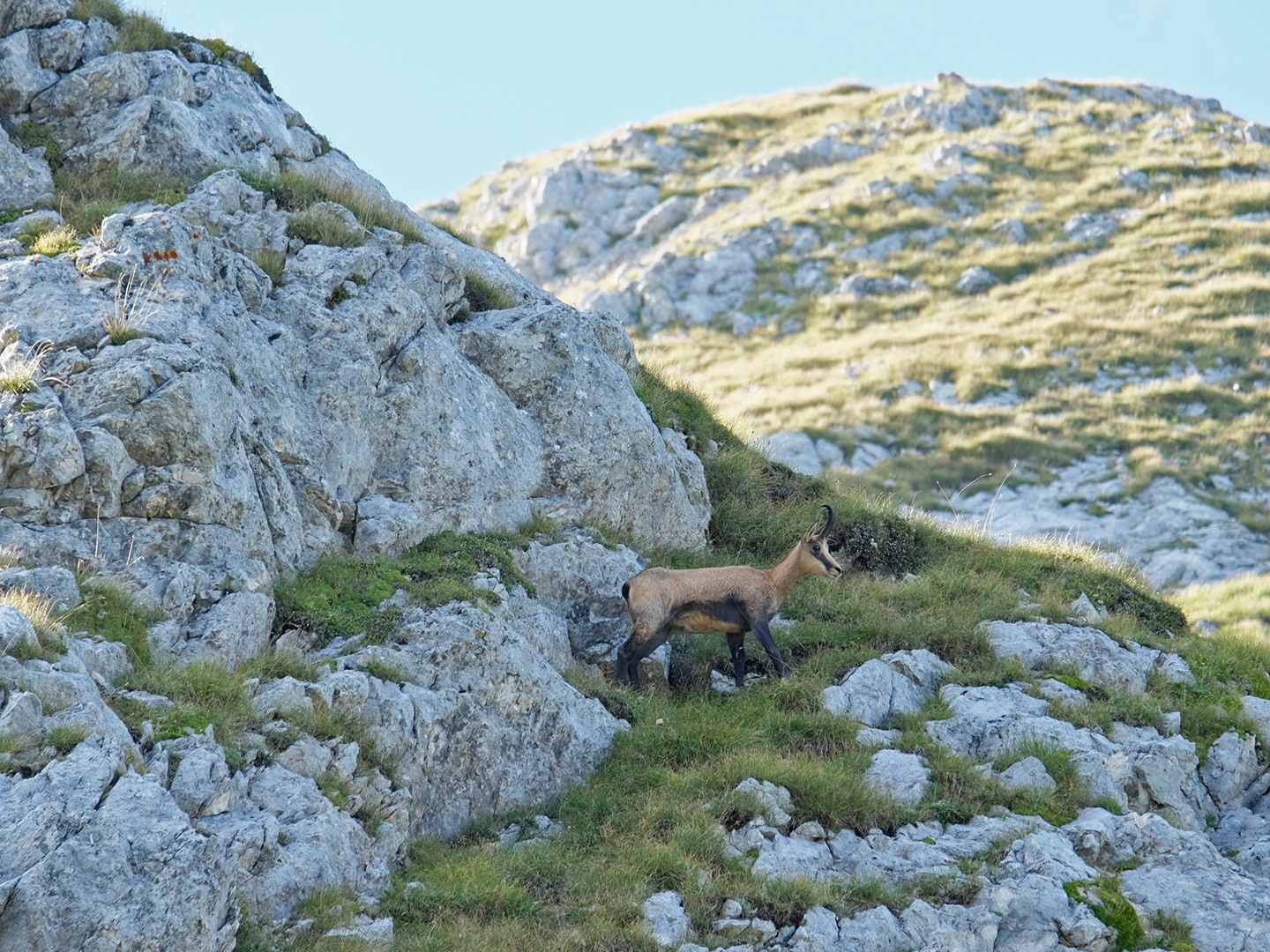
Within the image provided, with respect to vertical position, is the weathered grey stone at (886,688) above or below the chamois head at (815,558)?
below

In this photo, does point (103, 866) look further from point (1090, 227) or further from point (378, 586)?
point (1090, 227)

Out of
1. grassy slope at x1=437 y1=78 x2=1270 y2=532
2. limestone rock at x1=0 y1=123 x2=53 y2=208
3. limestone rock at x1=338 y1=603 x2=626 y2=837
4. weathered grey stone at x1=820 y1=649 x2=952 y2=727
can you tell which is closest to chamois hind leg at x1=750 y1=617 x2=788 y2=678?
Result: weathered grey stone at x1=820 y1=649 x2=952 y2=727

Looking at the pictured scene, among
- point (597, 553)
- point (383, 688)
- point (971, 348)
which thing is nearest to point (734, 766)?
point (383, 688)

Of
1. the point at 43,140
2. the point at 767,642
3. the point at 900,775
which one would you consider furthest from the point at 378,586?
the point at 43,140

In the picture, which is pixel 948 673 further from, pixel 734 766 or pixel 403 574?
pixel 403 574

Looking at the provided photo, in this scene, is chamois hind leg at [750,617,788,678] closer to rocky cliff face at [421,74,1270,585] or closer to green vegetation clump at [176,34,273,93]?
rocky cliff face at [421,74,1270,585]

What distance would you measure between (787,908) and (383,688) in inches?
170

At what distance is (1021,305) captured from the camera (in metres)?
45.3

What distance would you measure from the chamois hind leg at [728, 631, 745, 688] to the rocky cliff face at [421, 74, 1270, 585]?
32.3 ft

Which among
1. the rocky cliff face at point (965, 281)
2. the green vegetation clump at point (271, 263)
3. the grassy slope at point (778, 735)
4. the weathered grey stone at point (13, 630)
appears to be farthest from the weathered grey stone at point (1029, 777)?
the rocky cliff face at point (965, 281)

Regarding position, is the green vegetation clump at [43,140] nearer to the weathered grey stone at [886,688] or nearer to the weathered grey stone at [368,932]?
the weathered grey stone at [368,932]

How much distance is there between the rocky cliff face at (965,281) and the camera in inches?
1374

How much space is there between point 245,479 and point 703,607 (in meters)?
6.04

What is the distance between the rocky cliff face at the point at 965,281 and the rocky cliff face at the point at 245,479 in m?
9.14
